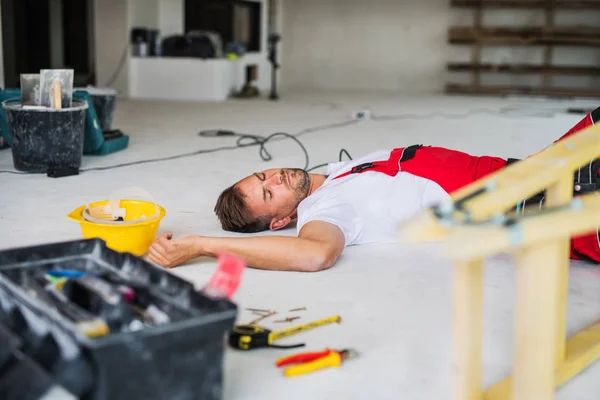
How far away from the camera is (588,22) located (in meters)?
10.1

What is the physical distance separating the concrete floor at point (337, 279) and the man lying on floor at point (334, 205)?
0.06 meters

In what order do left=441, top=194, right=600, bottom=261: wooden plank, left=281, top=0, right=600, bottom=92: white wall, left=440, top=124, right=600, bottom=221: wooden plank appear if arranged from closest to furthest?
left=441, top=194, right=600, bottom=261: wooden plank → left=440, top=124, right=600, bottom=221: wooden plank → left=281, top=0, right=600, bottom=92: white wall

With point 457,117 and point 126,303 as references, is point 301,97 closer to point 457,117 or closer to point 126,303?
point 457,117

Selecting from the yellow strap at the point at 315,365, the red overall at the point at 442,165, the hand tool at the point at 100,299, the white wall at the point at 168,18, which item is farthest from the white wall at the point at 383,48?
the hand tool at the point at 100,299

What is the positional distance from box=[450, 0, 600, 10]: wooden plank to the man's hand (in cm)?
892

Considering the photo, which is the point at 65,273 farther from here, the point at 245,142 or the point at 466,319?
the point at 245,142

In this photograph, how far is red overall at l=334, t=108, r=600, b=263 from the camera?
2.32 m

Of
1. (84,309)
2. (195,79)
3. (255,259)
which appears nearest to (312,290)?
(255,259)

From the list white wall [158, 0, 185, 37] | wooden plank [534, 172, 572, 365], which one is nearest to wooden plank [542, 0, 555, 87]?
white wall [158, 0, 185, 37]

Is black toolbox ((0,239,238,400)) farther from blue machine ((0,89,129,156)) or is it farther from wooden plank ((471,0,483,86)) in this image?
wooden plank ((471,0,483,86))

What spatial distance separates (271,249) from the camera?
6.76 feet

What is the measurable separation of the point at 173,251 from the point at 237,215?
38cm

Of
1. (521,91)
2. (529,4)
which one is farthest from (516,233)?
(529,4)

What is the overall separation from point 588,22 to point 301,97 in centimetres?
435
